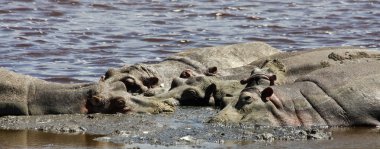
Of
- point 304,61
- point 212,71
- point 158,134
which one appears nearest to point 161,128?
point 158,134

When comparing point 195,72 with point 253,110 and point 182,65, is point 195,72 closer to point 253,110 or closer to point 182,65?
point 182,65

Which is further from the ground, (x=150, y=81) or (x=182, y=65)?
(x=182, y=65)

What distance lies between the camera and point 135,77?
10680 millimetres

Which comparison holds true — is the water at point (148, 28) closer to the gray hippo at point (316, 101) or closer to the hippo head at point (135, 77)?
the hippo head at point (135, 77)


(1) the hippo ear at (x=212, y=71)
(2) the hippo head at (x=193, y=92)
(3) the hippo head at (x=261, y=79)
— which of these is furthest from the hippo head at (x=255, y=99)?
(1) the hippo ear at (x=212, y=71)

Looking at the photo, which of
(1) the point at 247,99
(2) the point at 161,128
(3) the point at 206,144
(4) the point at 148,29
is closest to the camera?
(3) the point at 206,144

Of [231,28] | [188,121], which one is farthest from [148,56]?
[188,121]

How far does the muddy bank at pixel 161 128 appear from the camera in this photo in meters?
8.35

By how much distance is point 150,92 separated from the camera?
416 inches

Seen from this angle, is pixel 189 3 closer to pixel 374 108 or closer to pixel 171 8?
pixel 171 8

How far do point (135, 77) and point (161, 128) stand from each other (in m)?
1.83

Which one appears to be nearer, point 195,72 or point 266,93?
point 266,93

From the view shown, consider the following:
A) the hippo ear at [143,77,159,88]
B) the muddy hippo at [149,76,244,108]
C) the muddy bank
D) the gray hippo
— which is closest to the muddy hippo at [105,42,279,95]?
the hippo ear at [143,77,159,88]

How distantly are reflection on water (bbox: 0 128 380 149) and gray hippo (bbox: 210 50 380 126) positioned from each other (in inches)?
11.3
